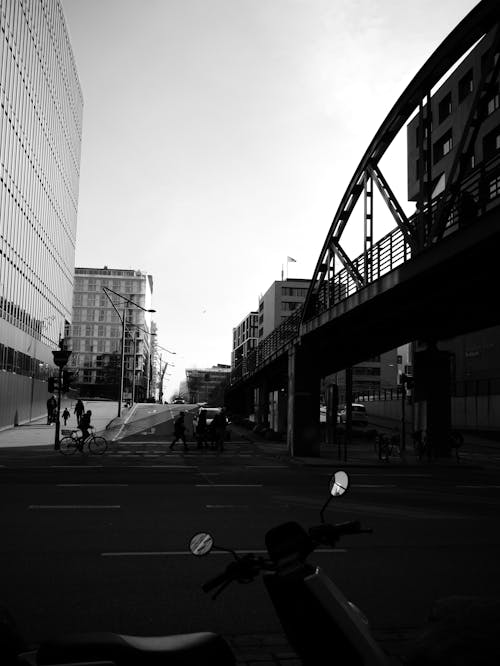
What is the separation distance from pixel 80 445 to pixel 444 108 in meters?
36.5

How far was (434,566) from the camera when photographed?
282 inches

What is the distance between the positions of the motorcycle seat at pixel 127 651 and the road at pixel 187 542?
9.09 ft

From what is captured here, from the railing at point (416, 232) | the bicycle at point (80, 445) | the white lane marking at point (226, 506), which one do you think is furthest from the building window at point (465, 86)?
the white lane marking at point (226, 506)

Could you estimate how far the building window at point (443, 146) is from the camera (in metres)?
45.5

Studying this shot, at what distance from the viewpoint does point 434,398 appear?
28859 millimetres

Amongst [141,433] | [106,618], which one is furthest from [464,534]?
[141,433]

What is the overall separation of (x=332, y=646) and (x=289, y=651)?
235 centimetres

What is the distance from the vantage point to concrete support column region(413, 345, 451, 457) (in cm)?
2823

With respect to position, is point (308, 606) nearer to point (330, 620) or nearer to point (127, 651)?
point (330, 620)

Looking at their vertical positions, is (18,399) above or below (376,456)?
above

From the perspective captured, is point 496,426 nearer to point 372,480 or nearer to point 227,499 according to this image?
point 372,480

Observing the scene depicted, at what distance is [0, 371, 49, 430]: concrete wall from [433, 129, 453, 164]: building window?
34408 mm

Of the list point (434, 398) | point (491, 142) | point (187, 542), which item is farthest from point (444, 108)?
point (187, 542)

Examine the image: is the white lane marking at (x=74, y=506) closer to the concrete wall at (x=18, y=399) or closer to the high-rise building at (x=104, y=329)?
the concrete wall at (x=18, y=399)
